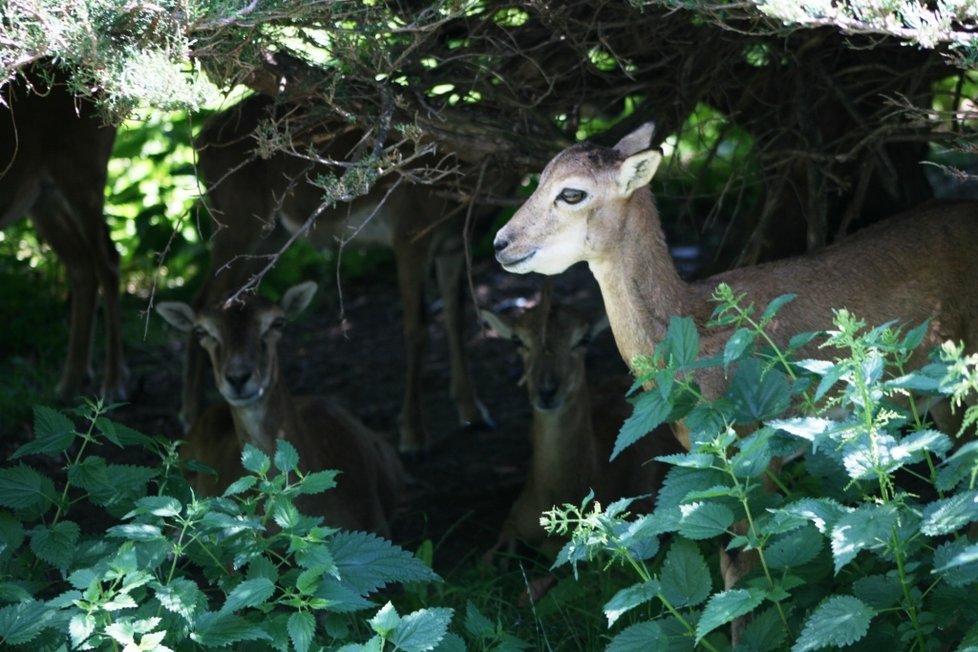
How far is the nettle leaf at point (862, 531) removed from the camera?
3707 millimetres

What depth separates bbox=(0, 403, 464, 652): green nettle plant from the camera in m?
4.21

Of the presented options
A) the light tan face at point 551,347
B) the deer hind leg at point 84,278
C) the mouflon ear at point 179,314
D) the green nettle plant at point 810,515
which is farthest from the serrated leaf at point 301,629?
the deer hind leg at point 84,278

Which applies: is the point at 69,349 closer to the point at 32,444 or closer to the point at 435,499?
the point at 435,499

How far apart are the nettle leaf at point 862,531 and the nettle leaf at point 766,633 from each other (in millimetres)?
412

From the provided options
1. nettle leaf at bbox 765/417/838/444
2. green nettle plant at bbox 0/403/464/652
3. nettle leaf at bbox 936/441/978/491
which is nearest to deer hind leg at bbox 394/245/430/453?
green nettle plant at bbox 0/403/464/652

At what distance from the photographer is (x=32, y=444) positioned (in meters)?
4.70

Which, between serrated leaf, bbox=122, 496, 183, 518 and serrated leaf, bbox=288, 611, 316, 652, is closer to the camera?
serrated leaf, bbox=288, 611, 316, 652

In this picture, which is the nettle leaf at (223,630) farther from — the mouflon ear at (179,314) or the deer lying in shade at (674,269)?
the mouflon ear at (179,314)

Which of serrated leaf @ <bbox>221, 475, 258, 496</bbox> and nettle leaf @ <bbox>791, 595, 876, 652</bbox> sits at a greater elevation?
serrated leaf @ <bbox>221, 475, 258, 496</bbox>

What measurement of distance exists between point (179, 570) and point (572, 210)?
193 cm

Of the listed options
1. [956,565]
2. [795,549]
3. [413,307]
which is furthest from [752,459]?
[413,307]

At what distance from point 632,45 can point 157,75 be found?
2.87m

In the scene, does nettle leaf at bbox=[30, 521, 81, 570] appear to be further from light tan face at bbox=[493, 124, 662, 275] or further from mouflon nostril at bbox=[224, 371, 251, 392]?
mouflon nostril at bbox=[224, 371, 251, 392]

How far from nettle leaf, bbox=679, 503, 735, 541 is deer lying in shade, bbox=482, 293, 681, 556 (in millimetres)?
2532
